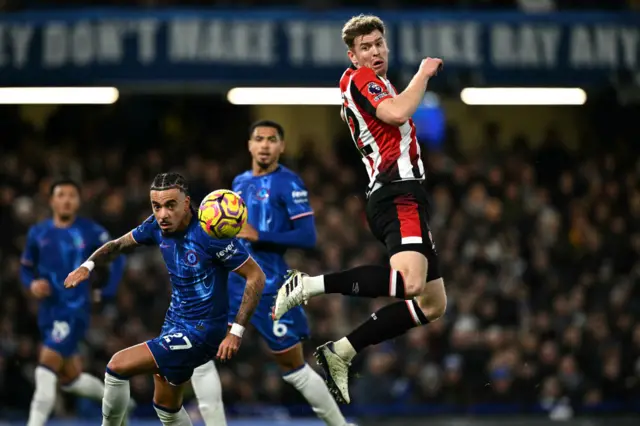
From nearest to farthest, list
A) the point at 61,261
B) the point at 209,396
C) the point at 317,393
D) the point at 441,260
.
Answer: the point at 209,396 → the point at 317,393 → the point at 61,261 → the point at 441,260

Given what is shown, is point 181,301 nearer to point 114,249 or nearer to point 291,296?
point 114,249

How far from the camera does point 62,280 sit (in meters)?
11.6

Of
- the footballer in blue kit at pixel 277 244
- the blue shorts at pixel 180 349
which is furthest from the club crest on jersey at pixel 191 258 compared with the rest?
the footballer in blue kit at pixel 277 244

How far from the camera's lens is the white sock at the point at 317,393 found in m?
9.55

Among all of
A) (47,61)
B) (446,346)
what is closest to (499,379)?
(446,346)

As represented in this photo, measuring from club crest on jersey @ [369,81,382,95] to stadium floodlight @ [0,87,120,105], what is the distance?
10.2 meters

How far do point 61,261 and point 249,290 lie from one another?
13.0 ft

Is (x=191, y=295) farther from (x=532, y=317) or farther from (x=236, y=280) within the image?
(x=532, y=317)

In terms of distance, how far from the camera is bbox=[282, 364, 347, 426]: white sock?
9555mm

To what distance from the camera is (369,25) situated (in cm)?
832

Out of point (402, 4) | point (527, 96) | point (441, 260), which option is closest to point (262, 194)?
point (441, 260)

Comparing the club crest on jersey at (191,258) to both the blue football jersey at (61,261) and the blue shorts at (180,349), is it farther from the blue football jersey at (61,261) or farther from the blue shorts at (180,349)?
the blue football jersey at (61,261)

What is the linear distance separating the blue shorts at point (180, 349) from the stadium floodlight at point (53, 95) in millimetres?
10005

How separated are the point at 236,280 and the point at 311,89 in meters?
8.52
